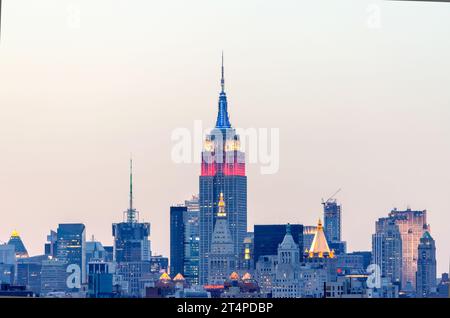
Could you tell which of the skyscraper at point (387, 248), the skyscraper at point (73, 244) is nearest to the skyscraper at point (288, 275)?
the skyscraper at point (387, 248)

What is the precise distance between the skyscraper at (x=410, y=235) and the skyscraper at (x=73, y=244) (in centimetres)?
166

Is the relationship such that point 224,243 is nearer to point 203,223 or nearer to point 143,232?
point 203,223

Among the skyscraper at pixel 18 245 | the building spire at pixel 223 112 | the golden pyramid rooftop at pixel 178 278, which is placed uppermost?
the building spire at pixel 223 112

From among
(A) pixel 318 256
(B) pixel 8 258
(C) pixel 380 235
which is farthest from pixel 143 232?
(A) pixel 318 256

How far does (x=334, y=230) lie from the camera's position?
18.8 feet

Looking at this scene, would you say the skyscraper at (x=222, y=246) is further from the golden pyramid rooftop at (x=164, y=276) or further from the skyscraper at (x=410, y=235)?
the skyscraper at (x=410, y=235)

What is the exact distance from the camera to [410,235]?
23.4 feet

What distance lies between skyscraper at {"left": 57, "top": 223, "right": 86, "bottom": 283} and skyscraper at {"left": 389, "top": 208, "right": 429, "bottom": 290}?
5.45ft

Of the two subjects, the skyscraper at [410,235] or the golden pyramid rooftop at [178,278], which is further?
the golden pyramid rooftop at [178,278]

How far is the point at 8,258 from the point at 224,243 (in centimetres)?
334

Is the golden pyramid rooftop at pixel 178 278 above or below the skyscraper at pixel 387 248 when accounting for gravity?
below

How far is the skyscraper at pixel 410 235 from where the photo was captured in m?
4.78

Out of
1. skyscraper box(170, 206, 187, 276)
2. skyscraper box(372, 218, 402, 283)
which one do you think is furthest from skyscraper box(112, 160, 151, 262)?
skyscraper box(372, 218, 402, 283)

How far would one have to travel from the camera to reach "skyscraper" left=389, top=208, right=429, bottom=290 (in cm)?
478
